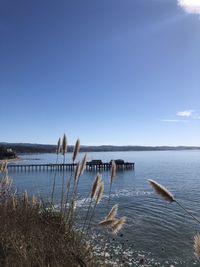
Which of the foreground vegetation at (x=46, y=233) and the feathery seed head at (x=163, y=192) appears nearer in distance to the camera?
the feathery seed head at (x=163, y=192)

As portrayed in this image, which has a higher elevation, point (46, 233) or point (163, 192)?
point (163, 192)

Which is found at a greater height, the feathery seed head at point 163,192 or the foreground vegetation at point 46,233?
the feathery seed head at point 163,192

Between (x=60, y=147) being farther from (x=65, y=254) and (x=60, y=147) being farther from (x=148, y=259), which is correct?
(x=148, y=259)

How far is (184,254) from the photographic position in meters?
17.4

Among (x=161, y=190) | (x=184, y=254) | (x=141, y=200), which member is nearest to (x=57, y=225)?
(x=161, y=190)

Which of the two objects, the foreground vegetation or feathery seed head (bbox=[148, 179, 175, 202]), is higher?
feathery seed head (bbox=[148, 179, 175, 202])

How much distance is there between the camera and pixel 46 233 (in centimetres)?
592

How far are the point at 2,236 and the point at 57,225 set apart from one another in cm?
171

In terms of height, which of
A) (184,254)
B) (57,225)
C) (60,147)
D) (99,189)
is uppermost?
(60,147)

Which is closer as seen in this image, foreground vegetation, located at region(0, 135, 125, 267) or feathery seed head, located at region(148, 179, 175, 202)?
feathery seed head, located at region(148, 179, 175, 202)

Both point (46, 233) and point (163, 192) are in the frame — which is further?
point (46, 233)

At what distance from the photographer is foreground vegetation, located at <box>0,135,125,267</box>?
458 cm

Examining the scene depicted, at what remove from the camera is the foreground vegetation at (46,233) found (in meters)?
4.58

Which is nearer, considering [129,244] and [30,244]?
[30,244]
